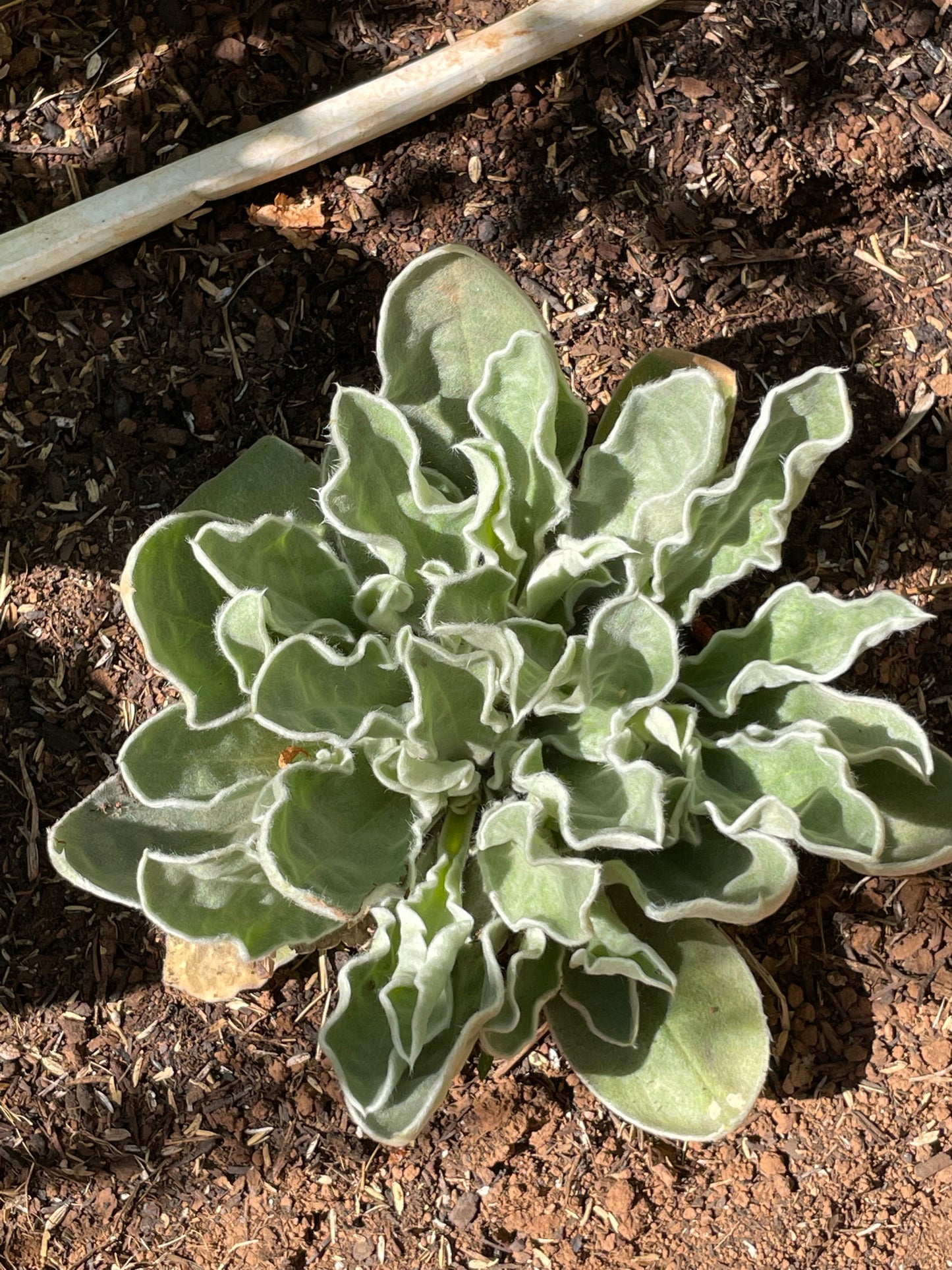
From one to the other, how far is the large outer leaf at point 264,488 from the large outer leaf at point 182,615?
0.22m

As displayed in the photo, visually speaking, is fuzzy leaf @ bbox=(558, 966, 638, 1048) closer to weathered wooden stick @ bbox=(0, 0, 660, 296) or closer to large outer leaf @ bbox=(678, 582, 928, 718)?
large outer leaf @ bbox=(678, 582, 928, 718)

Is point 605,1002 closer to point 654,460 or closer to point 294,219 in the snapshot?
point 654,460

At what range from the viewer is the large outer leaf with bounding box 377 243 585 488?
6.38 ft

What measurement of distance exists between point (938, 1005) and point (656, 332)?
1456 mm

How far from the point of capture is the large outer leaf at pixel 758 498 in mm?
1736

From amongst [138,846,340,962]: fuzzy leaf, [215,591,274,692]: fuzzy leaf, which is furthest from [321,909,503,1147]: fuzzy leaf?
[215,591,274,692]: fuzzy leaf

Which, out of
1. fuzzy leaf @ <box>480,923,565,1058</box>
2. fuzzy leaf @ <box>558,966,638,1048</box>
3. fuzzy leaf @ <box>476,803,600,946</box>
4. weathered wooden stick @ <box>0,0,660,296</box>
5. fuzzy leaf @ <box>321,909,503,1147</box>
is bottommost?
fuzzy leaf @ <box>558,966,638,1048</box>

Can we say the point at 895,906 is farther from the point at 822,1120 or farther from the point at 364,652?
the point at 364,652

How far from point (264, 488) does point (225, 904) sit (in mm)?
751

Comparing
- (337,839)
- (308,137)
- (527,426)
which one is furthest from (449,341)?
(337,839)

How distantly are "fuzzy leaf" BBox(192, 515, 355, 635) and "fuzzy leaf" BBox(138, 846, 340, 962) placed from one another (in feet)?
1.26

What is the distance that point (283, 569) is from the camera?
77.5 inches

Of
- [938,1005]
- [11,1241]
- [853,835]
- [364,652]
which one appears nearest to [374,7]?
[364,652]

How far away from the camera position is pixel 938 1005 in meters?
2.27
